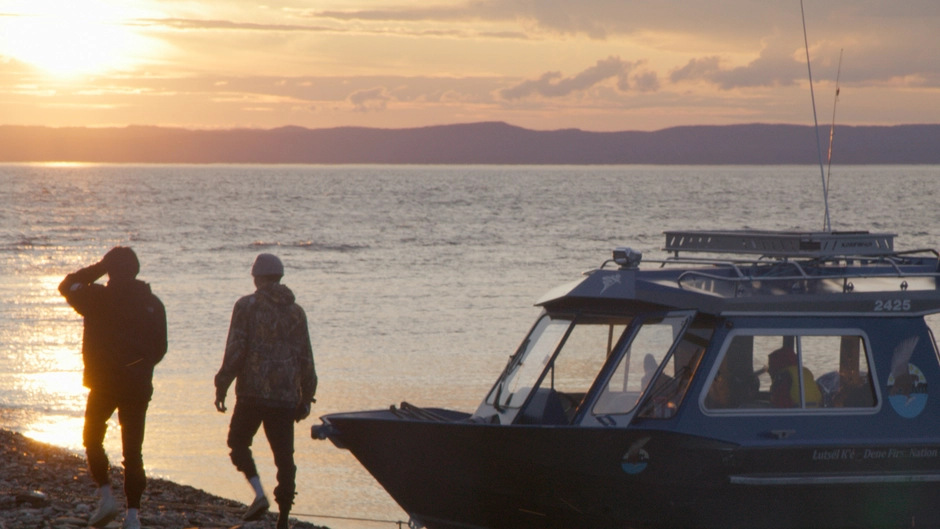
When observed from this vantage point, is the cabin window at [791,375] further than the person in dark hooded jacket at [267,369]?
Yes

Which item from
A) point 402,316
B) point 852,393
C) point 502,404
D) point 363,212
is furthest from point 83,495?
point 363,212

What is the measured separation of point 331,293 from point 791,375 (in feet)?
75.7

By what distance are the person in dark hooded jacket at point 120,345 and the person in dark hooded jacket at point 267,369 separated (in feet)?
1.70

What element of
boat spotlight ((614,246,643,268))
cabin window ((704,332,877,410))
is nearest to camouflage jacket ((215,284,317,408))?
boat spotlight ((614,246,643,268))

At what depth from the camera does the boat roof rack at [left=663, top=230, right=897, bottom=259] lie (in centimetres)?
852

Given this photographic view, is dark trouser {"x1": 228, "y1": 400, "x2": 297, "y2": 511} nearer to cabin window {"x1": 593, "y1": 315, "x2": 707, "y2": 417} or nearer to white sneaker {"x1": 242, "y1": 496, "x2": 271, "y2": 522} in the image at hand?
white sneaker {"x1": 242, "y1": 496, "x2": 271, "y2": 522}

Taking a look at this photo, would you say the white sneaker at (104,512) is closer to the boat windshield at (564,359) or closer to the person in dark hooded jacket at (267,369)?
the person in dark hooded jacket at (267,369)

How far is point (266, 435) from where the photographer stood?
24.6ft

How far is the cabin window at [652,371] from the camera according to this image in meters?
7.62

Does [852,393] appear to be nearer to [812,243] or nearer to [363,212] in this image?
[812,243]

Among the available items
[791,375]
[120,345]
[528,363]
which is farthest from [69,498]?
[791,375]

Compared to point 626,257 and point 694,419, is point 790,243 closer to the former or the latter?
point 626,257

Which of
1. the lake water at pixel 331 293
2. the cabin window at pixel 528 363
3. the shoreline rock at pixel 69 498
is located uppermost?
the cabin window at pixel 528 363

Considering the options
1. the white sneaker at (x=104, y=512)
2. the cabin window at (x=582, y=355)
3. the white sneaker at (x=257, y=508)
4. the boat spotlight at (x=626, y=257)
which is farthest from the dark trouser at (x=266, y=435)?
the boat spotlight at (x=626, y=257)
